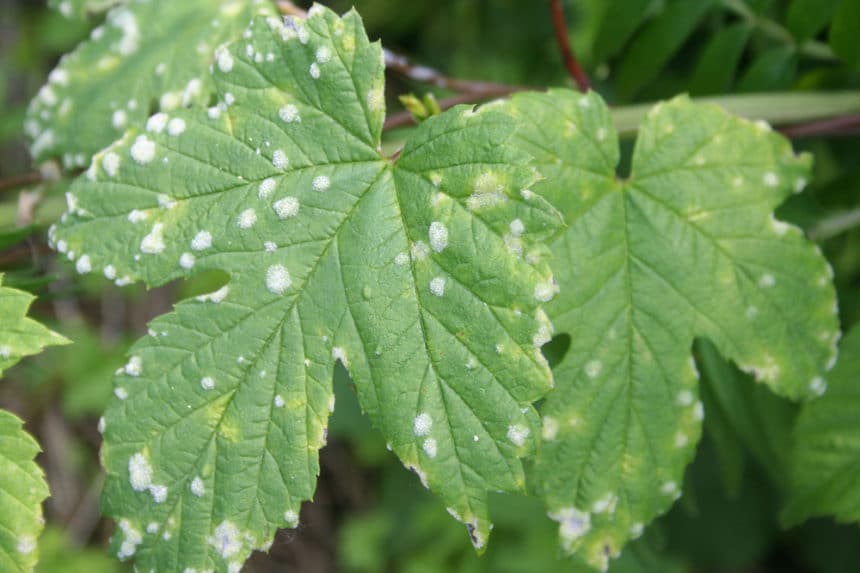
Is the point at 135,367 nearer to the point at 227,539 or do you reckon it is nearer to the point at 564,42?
the point at 227,539

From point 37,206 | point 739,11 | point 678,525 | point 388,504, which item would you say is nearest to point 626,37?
point 739,11

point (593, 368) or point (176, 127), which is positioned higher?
point (176, 127)

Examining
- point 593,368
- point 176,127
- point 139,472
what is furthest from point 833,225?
point 139,472

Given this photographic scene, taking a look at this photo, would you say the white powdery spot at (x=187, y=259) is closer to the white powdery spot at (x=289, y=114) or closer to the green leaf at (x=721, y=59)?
the white powdery spot at (x=289, y=114)

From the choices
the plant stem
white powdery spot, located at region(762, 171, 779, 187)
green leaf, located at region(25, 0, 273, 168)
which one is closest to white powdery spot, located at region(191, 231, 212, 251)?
green leaf, located at region(25, 0, 273, 168)

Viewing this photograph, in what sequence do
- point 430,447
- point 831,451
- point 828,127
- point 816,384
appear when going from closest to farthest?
point 430,447
point 816,384
point 831,451
point 828,127

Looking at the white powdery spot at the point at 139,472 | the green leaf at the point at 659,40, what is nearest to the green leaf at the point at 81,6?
the white powdery spot at the point at 139,472
